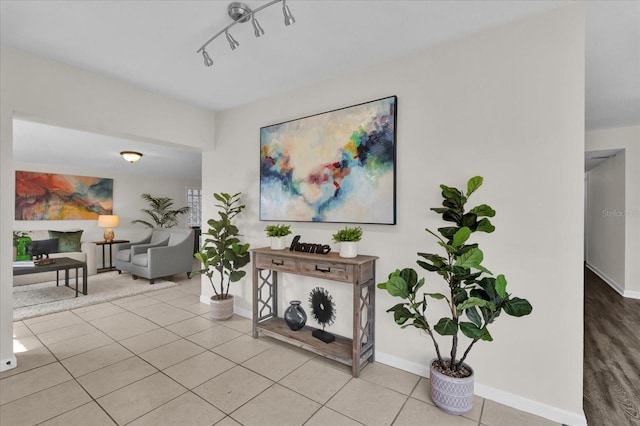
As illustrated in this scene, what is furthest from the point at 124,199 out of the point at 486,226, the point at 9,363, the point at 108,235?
the point at 486,226

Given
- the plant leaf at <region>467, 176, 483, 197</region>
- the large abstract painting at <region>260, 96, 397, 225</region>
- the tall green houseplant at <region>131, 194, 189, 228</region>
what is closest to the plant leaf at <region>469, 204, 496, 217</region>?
the plant leaf at <region>467, 176, 483, 197</region>

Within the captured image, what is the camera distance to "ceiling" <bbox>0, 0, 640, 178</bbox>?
1.81 meters

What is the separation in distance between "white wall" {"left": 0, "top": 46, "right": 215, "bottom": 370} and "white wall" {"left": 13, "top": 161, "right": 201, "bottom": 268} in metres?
4.49

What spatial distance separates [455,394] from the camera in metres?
1.77

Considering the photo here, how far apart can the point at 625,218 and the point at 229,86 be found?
5918 mm

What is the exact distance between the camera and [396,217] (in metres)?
2.34

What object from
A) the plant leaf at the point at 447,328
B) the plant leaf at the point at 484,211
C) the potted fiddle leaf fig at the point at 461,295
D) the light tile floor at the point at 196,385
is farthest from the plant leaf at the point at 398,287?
the light tile floor at the point at 196,385

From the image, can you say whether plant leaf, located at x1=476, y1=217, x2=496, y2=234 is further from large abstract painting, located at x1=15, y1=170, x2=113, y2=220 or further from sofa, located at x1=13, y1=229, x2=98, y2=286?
large abstract painting, located at x1=15, y1=170, x2=113, y2=220

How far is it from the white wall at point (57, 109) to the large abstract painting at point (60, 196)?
4.44 metres

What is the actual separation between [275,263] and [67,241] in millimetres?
5176

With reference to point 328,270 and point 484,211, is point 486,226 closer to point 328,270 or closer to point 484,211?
point 484,211

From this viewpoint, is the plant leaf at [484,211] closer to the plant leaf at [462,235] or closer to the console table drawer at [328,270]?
the plant leaf at [462,235]

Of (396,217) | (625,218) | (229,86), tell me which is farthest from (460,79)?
(625,218)

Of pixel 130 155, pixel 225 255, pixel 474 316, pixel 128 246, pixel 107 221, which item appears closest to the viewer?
pixel 474 316
